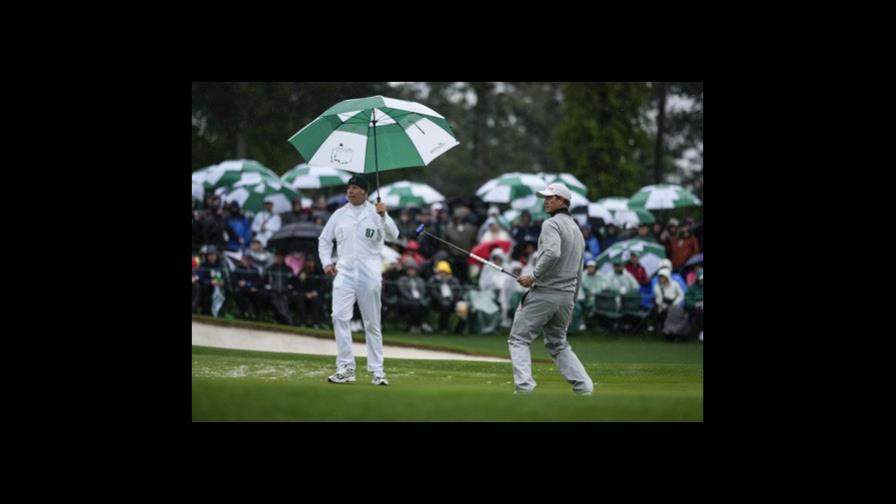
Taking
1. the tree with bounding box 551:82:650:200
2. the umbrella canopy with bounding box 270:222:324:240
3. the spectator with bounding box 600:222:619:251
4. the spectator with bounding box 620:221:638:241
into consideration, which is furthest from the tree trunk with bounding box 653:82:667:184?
the umbrella canopy with bounding box 270:222:324:240

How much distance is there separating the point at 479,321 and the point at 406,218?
4.93 m

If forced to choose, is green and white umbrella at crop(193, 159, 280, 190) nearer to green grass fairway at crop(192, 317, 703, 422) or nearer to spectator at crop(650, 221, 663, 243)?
spectator at crop(650, 221, 663, 243)

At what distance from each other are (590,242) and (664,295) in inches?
175

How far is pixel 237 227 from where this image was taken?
23.0 meters

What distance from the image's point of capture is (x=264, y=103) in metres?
36.0

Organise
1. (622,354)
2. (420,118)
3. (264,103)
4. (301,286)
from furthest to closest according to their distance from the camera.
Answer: (264,103) → (301,286) → (622,354) → (420,118)

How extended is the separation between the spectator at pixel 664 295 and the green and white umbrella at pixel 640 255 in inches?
55.4

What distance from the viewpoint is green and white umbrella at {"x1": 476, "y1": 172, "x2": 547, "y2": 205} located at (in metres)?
25.4

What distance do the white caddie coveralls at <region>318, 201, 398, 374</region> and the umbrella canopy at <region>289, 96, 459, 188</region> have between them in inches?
20.7

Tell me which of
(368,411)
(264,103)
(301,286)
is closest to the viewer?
(368,411)

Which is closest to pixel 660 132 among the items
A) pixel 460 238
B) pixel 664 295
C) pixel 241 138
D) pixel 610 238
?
pixel 241 138

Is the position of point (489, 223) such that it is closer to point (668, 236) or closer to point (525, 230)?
point (525, 230)

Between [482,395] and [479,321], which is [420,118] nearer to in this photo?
[482,395]

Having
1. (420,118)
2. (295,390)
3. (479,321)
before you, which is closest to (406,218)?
(479,321)
